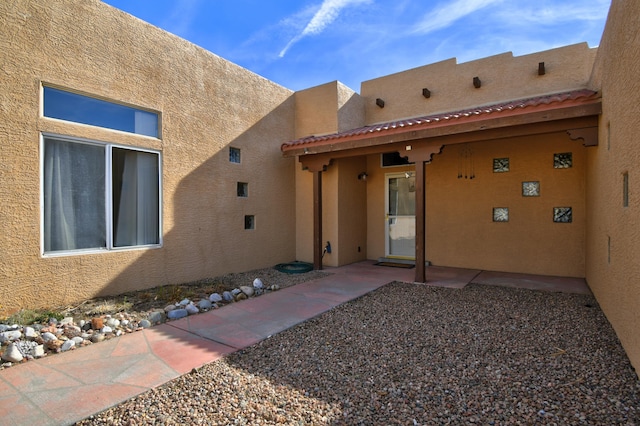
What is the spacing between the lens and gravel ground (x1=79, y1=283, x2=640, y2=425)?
2611mm

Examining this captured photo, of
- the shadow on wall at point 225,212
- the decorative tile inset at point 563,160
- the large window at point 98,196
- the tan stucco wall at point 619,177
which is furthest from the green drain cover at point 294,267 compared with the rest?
the decorative tile inset at point 563,160

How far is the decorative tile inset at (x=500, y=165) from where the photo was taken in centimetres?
796

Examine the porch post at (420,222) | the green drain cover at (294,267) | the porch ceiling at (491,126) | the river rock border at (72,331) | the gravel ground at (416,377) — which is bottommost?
the gravel ground at (416,377)

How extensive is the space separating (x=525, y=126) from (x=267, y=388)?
5935 millimetres

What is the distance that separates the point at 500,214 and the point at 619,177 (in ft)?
14.0

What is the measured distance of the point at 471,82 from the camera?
8.93 metres

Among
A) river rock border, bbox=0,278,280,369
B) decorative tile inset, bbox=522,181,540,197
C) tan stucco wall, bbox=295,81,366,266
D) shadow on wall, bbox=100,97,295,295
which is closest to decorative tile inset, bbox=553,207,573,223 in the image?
decorative tile inset, bbox=522,181,540,197

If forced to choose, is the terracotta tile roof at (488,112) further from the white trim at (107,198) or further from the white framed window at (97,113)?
the white trim at (107,198)

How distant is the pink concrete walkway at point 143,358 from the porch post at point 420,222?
0.72m

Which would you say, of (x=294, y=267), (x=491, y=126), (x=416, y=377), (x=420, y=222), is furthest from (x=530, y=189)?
(x=416, y=377)

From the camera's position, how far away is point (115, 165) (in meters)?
5.82

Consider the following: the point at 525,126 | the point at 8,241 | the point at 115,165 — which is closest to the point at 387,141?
the point at 525,126

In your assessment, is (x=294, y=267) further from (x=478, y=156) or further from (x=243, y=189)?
(x=478, y=156)

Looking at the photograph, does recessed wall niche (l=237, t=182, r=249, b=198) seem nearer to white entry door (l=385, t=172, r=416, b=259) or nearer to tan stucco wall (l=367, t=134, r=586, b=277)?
white entry door (l=385, t=172, r=416, b=259)
